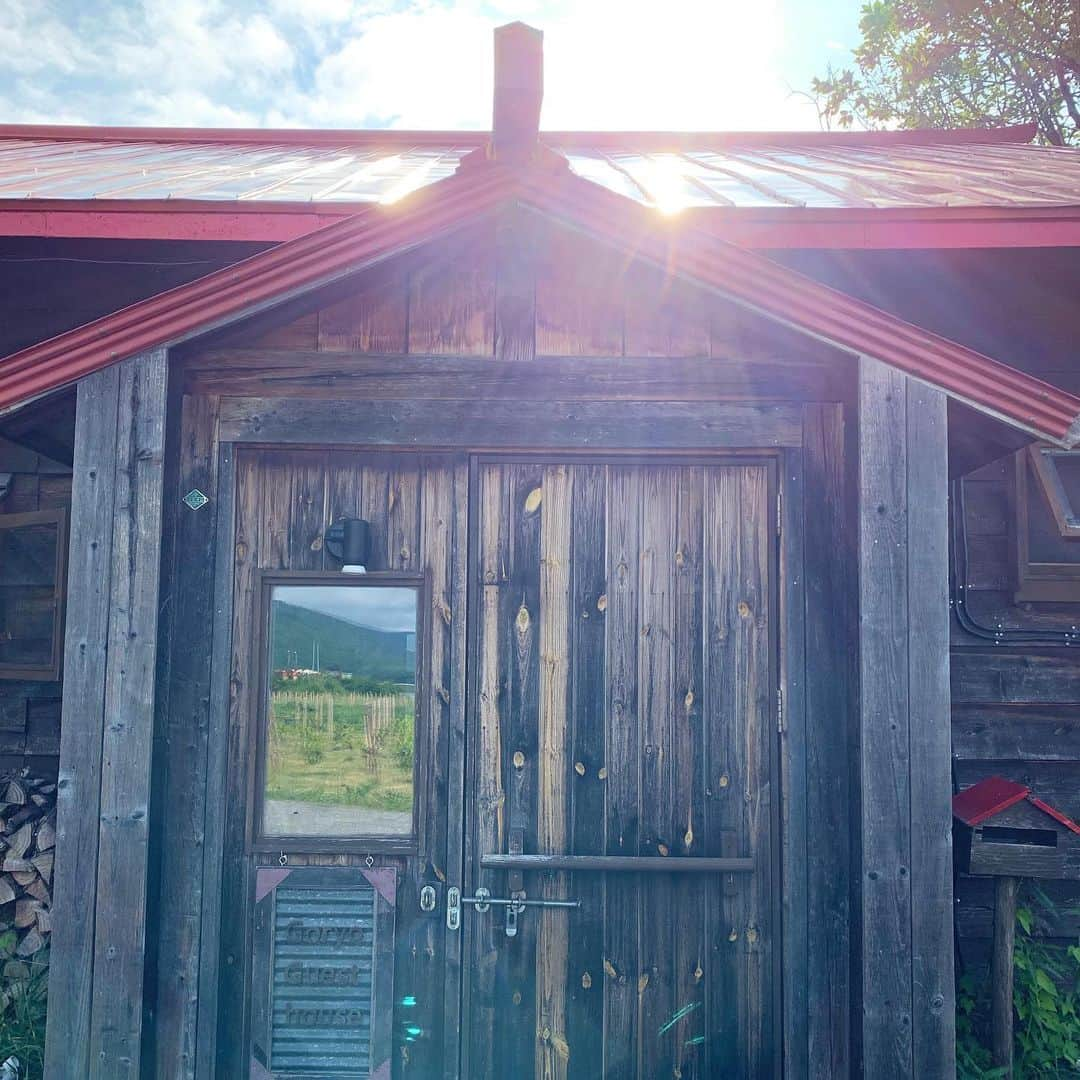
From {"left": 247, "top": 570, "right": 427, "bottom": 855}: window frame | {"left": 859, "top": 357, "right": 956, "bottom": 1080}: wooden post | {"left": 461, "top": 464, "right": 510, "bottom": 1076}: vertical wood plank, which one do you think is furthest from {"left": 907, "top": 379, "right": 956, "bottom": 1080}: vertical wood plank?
{"left": 247, "top": 570, "right": 427, "bottom": 855}: window frame

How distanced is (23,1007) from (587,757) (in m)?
2.61

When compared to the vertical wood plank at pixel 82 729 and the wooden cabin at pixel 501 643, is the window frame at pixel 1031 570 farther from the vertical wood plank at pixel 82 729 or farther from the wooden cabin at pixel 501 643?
the vertical wood plank at pixel 82 729

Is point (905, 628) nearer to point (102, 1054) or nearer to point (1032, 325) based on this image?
point (1032, 325)

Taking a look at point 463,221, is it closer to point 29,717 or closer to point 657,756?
point 657,756

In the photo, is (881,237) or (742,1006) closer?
(742,1006)

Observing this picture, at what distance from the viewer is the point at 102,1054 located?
119 inches

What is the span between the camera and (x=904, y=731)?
304 centimetres

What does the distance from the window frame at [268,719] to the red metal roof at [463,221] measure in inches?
39.7

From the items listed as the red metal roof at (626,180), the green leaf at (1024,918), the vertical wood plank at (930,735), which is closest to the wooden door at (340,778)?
the red metal roof at (626,180)

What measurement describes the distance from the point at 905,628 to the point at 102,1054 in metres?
2.95

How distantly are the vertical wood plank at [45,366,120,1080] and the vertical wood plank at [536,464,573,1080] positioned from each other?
153 cm

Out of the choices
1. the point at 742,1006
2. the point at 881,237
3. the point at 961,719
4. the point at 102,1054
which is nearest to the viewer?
the point at 102,1054

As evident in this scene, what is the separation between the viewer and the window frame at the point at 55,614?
4312 mm

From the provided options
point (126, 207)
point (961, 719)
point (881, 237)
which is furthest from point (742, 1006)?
point (126, 207)
